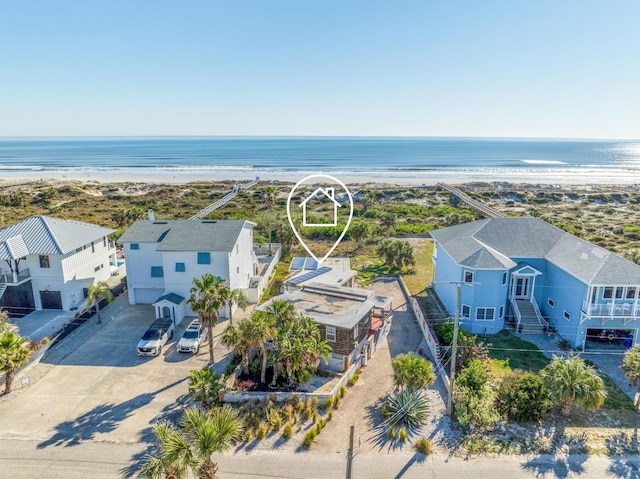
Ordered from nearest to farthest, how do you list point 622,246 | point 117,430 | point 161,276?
point 117,430
point 161,276
point 622,246

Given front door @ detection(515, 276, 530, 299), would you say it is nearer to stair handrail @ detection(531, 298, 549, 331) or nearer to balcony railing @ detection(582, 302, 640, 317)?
stair handrail @ detection(531, 298, 549, 331)

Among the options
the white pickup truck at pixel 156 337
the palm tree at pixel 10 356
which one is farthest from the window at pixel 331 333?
the palm tree at pixel 10 356

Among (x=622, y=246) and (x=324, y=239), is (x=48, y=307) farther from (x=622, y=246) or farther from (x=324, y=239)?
(x=622, y=246)

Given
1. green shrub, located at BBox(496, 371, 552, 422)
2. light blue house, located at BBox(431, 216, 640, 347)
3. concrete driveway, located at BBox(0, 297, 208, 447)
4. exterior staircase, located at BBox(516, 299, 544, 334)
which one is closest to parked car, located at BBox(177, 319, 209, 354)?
concrete driveway, located at BBox(0, 297, 208, 447)

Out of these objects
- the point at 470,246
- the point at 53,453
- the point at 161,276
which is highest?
the point at 470,246

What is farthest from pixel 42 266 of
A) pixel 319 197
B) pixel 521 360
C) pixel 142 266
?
pixel 319 197

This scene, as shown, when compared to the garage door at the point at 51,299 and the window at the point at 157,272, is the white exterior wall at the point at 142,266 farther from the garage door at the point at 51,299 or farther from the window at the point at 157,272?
the garage door at the point at 51,299

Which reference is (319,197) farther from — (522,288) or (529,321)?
(529,321)

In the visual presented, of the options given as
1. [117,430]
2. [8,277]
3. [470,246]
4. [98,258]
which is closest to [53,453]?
[117,430]
